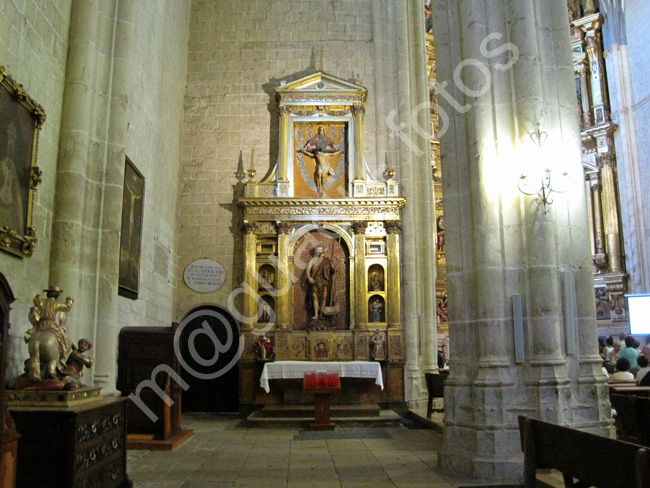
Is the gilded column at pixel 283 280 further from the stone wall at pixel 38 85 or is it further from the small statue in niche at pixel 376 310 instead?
the stone wall at pixel 38 85

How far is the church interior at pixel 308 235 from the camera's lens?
5.41 m

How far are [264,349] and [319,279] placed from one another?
166 cm

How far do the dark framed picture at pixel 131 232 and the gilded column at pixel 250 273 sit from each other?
2.81 meters

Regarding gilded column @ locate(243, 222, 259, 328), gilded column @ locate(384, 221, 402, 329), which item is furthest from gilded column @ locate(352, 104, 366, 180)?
gilded column @ locate(243, 222, 259, 328)

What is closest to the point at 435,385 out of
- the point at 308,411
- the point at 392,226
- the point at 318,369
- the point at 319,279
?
the point at 318,369

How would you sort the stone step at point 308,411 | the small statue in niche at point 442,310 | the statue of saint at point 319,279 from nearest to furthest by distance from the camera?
the stone step at point 308,411 < the statue of saint at point 319,279 < the small statue in niche at point 442,310

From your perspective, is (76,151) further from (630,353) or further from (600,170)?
(600,170)

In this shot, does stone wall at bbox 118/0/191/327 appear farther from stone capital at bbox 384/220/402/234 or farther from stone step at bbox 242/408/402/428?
stone capital at bbox 384/220/402/234

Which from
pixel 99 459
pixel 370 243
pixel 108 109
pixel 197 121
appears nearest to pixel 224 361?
pixel 370 243

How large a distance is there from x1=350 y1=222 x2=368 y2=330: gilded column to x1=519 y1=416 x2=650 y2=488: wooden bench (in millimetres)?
7322

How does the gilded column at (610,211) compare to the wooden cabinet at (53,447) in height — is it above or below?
above

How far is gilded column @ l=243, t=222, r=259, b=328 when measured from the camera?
443 inches

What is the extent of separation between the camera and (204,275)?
1180 cm

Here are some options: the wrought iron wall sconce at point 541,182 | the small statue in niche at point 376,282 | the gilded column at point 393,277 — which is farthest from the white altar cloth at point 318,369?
the wrought iron wall sconce at point 541,182
